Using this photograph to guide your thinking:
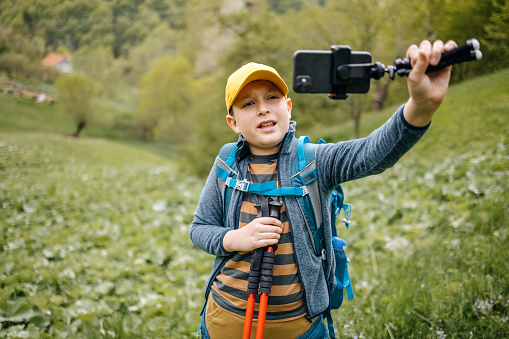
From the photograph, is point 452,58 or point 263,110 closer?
point 452,58

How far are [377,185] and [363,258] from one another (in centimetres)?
316

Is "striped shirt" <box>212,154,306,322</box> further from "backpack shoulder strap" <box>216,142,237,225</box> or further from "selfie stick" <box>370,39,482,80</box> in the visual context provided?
"selfie stick" <box>370,39,482,80</box>

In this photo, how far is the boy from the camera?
1510mm

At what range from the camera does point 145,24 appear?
9.73m

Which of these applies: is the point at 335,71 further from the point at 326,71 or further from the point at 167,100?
the point at 167,100

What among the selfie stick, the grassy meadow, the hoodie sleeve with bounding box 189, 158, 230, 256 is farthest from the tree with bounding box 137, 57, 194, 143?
the selfie stick

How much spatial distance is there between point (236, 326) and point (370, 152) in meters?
0.94

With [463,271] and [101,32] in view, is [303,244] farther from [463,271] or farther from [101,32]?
[101,32]

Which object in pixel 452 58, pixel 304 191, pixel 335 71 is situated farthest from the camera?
pixel 304 191

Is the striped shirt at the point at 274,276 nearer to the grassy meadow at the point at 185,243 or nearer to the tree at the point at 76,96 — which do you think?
the grassy meadow at the point at 185,243

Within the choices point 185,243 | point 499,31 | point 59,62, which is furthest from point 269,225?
point 59,62

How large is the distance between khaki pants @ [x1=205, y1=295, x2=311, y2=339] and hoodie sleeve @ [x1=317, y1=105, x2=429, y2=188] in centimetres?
62

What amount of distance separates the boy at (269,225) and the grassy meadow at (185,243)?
1.02 m

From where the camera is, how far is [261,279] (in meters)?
1.44
